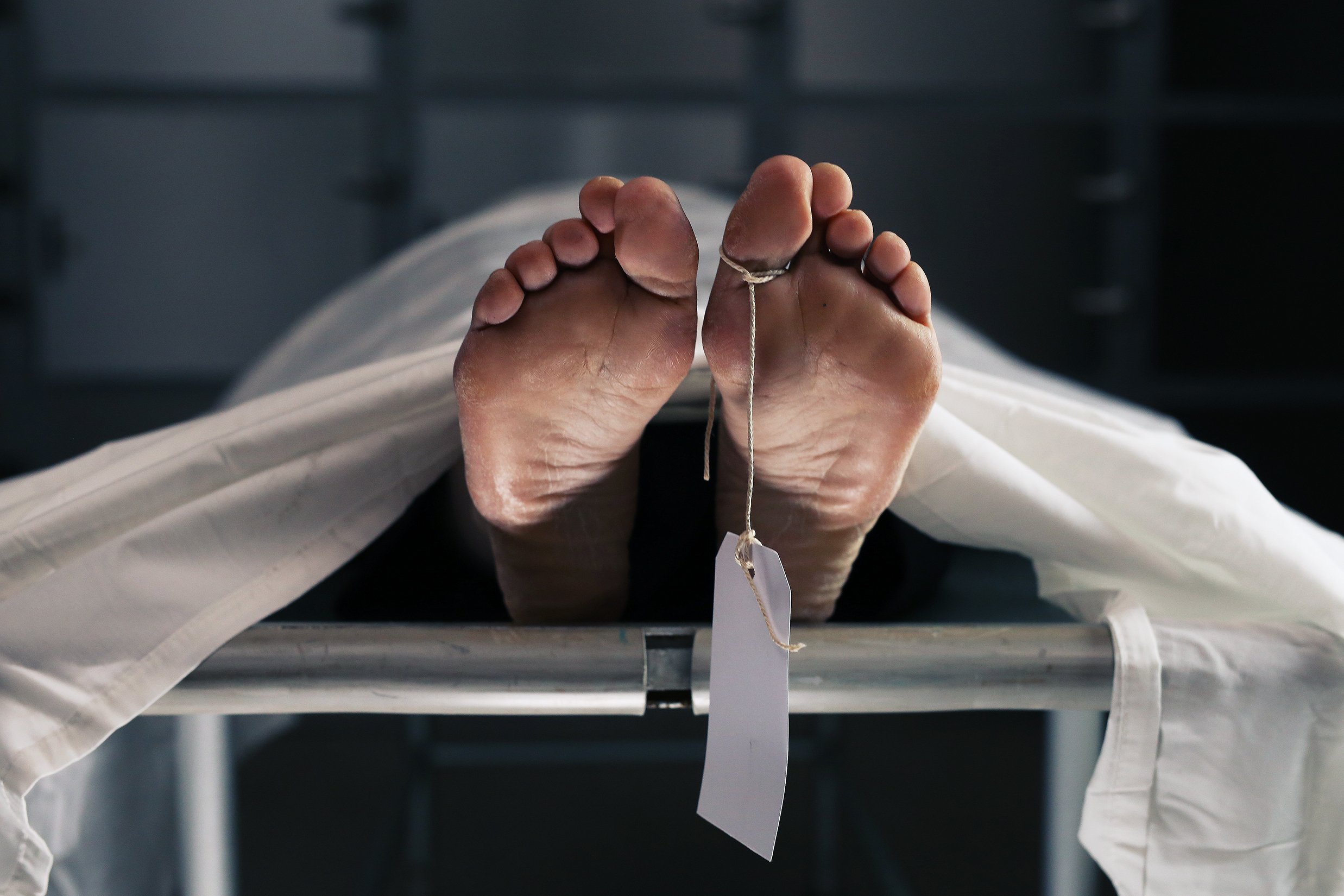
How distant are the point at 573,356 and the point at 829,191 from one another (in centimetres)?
12

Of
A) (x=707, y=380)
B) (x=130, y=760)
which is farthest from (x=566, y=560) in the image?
(x=130, y=760)

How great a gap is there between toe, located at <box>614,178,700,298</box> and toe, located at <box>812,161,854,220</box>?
0.05 meters

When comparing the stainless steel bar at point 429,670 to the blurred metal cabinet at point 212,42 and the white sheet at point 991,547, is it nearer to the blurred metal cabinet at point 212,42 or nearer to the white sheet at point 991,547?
the white sheet at point 991,547

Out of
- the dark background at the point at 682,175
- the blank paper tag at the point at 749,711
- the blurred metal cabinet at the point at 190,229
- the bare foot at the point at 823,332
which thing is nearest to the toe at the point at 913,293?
the bare foot at the point at 823,332

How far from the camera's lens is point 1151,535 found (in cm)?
45

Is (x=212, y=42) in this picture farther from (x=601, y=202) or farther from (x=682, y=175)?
(x=601, y=202)

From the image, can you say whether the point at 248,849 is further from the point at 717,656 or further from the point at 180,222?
the point at 717,656

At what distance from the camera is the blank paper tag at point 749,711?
38 centimetres

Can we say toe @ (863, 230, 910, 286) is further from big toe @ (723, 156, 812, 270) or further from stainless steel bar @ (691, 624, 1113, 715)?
stainless steel bar @ (691, 624, 1113, 715)

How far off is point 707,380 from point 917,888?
3.09 ft

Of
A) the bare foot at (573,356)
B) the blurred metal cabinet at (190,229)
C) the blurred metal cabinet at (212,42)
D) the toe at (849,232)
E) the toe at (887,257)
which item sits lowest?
the blurred metal cabinet at (190,229)

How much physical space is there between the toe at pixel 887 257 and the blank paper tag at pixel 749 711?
Answer: 121 millimetres

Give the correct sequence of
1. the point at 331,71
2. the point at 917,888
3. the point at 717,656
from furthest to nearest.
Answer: the point at 331,71
the point at 917,888
the point at 717,656

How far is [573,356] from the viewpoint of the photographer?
41 cm
